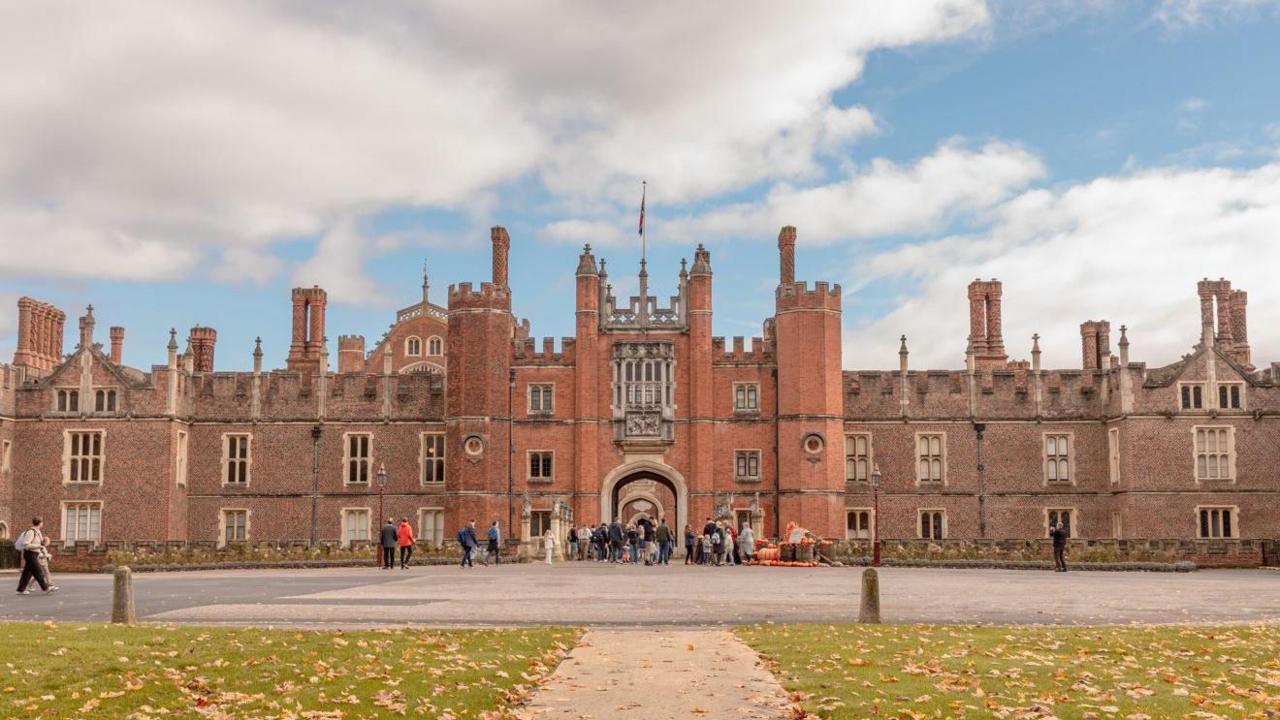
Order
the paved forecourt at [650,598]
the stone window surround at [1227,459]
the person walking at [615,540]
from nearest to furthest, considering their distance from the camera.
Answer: the paved forecourt at [650,598] < the person walking at [615,540] < the stone window surround at [1227,459]

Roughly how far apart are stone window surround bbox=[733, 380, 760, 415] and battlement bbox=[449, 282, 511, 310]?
30.5 ft

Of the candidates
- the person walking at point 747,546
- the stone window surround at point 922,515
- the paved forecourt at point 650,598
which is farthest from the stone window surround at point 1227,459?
the person walking at point 747,546

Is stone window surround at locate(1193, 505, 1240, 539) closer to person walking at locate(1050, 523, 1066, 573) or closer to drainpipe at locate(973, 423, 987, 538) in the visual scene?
drainpipe at locate(973, 423, 987, 538)

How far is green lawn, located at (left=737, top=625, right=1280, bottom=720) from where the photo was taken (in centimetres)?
1076

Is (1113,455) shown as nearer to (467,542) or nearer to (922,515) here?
(922,515)

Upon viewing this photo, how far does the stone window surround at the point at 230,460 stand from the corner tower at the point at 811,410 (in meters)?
20.2

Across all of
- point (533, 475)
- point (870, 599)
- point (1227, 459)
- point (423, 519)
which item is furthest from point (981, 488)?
point (870, 599)

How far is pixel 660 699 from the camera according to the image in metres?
11.1

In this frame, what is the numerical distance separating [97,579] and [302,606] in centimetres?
1299

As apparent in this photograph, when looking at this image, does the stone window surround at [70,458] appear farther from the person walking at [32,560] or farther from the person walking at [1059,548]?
the person walking at [1059,548]

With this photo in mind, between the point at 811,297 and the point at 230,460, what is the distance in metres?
23.0

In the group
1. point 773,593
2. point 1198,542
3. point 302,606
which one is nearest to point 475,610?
point 302,606

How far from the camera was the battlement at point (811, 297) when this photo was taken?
47.1 meters

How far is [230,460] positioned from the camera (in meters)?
49.0
